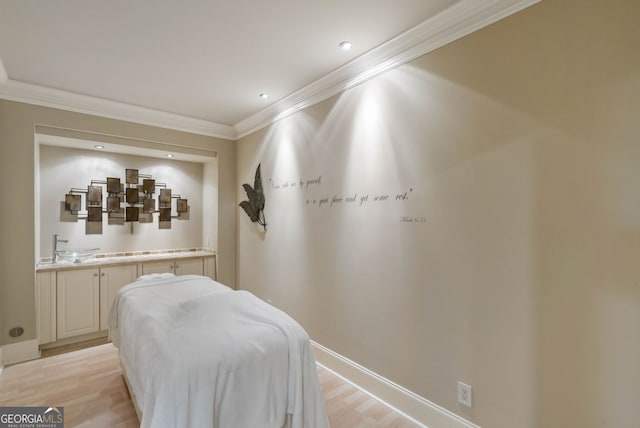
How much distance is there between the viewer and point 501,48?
163 cm

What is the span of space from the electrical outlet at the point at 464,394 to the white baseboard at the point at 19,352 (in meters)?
3.81

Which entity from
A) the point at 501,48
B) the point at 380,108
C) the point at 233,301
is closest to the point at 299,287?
the point at 233,301

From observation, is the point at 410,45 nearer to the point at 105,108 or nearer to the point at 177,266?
the point at 105,108

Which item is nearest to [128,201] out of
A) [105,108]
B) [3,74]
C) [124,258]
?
[124,258]

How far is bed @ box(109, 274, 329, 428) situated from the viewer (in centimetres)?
130

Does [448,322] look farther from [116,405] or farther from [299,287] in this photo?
[116,405]

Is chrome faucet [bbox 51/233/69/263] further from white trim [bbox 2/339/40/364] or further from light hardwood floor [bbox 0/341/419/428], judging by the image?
light hardwood floor [bbox 0/341/419/428]

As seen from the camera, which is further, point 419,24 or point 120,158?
point 120,158

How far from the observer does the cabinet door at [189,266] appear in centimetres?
389

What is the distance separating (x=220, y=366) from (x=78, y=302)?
2.87 m

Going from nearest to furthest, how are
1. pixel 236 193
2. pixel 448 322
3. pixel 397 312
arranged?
pixel 448 322 → pixel 397 312 → pixel 236 193

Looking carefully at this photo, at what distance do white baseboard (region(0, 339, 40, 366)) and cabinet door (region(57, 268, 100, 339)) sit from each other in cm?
25

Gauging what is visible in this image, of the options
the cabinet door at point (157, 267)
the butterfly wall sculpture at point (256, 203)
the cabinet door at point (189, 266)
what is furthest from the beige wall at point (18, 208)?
the butterfly wall sculpture at point (256, 203)

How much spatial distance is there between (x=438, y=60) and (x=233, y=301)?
2087 mm
